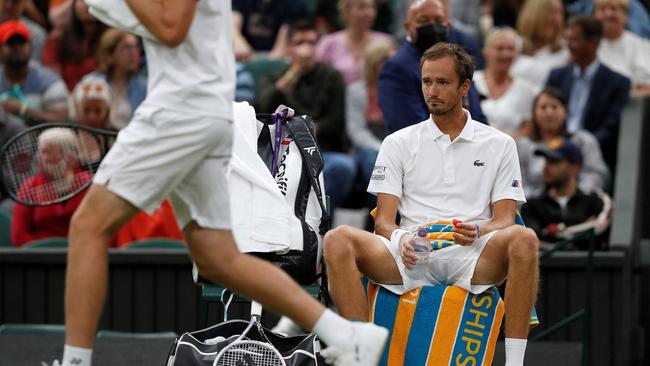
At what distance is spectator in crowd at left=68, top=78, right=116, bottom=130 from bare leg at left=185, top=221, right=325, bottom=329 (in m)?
4.49

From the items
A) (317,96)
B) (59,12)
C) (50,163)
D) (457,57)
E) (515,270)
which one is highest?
(59,12)

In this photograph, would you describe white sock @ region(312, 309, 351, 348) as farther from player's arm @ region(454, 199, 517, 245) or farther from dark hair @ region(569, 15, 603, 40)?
dark hair @ region(569, 15, 603, 40)

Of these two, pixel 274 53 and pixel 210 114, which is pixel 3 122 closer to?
pixel 274 53

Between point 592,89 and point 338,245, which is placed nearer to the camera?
point 338,245

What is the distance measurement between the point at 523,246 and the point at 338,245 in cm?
72

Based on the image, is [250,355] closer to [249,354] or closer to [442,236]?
[249,354]

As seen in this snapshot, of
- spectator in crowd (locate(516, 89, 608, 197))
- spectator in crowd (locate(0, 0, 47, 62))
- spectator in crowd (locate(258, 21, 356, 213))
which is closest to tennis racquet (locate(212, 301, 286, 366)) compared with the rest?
spectator in crowd (locate(258, 21, 356, 213))

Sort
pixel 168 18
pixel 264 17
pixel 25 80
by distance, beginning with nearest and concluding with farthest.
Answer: pixel 168 18 → pixel 25 80 → pixel 264 17

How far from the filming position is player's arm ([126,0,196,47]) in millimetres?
4270

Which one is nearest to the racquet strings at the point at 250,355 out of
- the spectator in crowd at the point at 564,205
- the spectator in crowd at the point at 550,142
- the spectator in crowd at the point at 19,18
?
the spectator in crowd at the point at 564,205

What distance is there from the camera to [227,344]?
522 centimetres

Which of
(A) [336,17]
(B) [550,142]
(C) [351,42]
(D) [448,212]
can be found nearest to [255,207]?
(D) [448,212]

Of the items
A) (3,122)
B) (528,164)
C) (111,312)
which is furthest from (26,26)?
(528,164)

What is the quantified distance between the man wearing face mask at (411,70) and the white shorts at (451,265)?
49.6 inches
